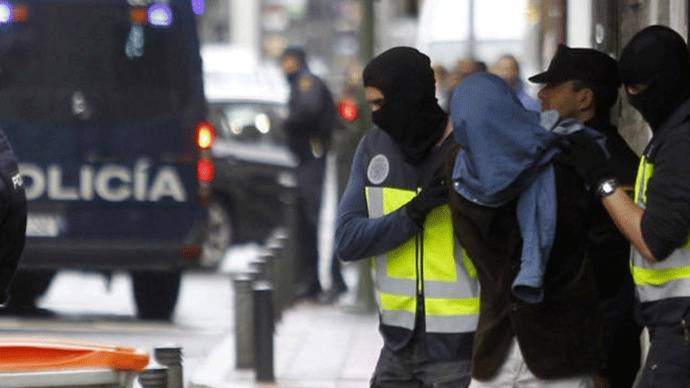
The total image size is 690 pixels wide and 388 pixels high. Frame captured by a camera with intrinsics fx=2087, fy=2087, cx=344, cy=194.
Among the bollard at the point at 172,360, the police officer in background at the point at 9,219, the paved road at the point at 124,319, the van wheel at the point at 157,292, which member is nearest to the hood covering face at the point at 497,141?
the police officer in background at the point at 9,219

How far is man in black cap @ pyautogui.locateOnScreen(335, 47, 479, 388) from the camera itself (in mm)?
6488

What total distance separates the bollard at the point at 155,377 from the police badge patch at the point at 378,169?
1.20 metres

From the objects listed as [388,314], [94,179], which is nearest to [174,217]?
[94,179]

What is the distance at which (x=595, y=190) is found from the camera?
5.96 m

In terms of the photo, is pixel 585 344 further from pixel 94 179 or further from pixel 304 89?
pixel 304 89

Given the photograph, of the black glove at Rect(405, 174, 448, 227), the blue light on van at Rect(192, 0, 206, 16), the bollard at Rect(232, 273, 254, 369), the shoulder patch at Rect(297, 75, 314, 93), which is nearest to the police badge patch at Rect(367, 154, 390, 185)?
the black glove at Rect(405, 174, 448, 227)

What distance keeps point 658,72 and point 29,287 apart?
468 inches

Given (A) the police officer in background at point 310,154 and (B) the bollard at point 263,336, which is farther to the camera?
(A) the police officer in background at point 310,154

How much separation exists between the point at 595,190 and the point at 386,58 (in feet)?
3.04

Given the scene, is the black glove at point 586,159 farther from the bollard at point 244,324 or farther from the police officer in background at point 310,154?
the police officer in background at point 310,154

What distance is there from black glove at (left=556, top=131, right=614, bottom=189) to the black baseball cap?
0.63 m

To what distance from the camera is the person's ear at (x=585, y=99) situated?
21.7 feet

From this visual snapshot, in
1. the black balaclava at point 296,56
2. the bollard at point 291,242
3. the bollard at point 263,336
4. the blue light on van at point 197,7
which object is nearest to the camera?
the bollard at point 263,336

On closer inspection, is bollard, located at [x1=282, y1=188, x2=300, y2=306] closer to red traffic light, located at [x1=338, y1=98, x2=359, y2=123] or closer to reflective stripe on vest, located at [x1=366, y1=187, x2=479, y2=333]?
red traffic light, located at [x1=338, y1=98, x2=359, y2=123]
